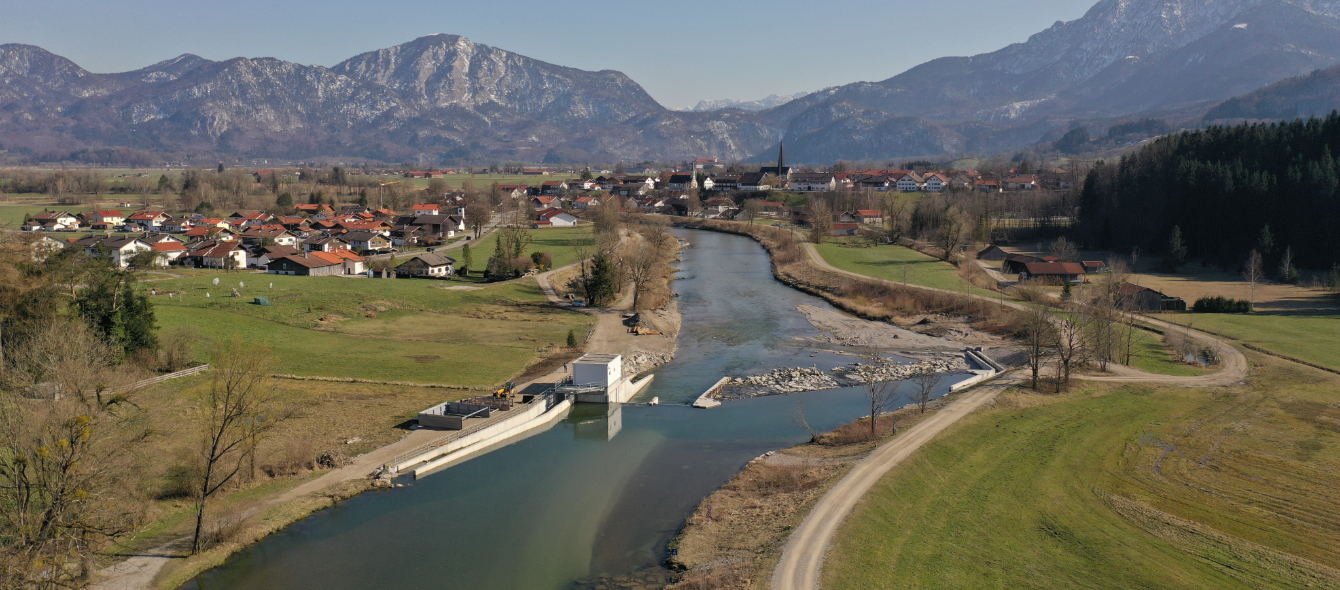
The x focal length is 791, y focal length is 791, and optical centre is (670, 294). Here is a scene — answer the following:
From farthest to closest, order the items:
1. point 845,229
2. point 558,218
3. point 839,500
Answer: point 558,218 < point 845,229 < point 839,500

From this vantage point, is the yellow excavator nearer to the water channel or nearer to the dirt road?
the water channel

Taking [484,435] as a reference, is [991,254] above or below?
above

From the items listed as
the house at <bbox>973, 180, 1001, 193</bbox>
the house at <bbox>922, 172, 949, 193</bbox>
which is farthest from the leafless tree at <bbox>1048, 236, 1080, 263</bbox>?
the house at <bbox>922, 172, 949, 193</bbox>

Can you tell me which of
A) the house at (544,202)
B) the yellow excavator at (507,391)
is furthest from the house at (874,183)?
the yellow excavator at (507,391)

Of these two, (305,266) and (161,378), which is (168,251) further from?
(161,378)

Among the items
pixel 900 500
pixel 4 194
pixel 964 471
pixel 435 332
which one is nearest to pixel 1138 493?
pixel 964 471

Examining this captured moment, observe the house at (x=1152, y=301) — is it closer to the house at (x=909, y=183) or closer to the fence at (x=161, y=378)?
the fence at (x=161, y=378)

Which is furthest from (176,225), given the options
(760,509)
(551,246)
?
(760,509)

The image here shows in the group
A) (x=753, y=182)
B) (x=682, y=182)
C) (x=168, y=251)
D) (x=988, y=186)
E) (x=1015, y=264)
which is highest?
(x=682, y=182)
